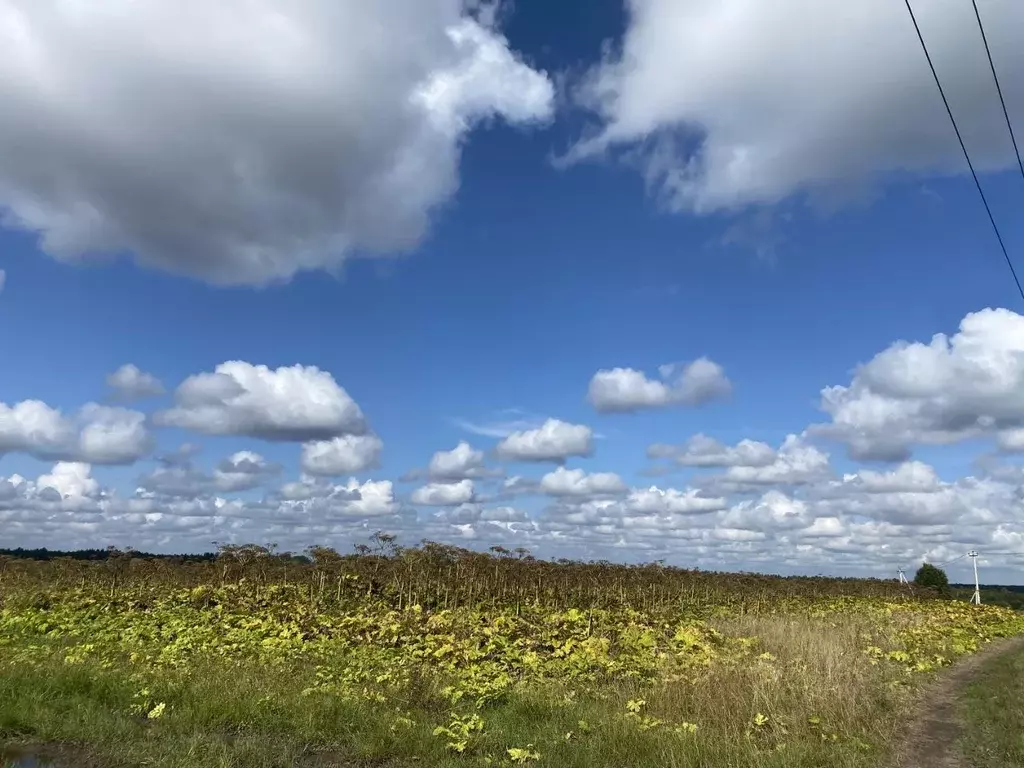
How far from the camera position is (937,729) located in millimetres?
11555

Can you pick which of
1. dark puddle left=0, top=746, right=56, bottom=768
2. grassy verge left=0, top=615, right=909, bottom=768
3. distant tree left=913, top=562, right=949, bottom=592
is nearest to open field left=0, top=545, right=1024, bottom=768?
grassy verge left=0, top=615, right=909, bottom=768

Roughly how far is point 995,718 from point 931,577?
202 ft

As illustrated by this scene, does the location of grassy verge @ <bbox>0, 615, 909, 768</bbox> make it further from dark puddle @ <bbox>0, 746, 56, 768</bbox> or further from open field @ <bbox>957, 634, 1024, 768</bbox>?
open field @ <bbox>957, 634, 1024, 768</bbox>

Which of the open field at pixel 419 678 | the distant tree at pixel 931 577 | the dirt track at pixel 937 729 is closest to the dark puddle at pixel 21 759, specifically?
the open field at pixel 419 678

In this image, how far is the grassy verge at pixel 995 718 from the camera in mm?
9625

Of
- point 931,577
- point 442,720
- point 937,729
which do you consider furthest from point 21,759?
point 931,577

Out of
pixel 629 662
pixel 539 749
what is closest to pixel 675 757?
pixel 539 749

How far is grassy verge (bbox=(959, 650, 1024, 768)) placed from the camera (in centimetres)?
962

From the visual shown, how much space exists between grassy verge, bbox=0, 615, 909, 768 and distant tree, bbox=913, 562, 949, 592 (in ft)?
194

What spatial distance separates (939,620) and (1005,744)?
2221cm

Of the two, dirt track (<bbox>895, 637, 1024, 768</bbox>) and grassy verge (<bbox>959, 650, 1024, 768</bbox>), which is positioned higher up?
grassy verge (<bbox>959, 650, 1024, 768</bbox>)

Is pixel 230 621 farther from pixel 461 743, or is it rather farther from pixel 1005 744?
pixel 1005 744

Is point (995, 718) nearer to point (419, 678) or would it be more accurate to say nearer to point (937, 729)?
point (937, 729)

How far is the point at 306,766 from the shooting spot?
8.70m
